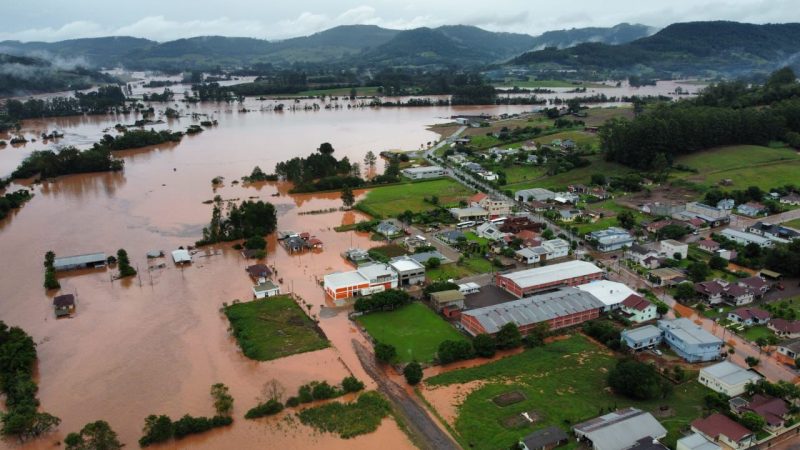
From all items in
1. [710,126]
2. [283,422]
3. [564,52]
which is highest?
[564,52]

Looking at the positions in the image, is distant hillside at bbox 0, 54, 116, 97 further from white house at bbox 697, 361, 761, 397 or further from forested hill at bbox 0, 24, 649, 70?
white house at bbox 697, 361, 761, 397

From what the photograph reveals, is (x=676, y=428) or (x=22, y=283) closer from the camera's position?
(x=676, y=428)

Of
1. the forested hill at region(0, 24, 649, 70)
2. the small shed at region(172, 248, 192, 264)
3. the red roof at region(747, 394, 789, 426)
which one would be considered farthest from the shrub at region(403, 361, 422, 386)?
the forested hill at region(0, 24, 649, 70)

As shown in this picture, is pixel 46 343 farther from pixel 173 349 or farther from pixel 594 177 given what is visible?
pixel 594 177

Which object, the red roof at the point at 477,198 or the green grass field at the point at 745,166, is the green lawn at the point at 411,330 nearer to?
the red roof at the point at 477,198

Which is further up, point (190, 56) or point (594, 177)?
point (190, 56)

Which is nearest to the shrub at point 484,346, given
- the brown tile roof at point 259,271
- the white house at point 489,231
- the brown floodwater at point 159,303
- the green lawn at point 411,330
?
the green lawn at point 411,330

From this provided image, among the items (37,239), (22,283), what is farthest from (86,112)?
(22,283)
